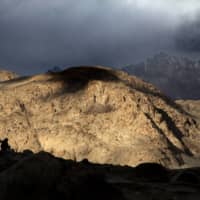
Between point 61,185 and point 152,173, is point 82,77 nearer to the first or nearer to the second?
point 152,173

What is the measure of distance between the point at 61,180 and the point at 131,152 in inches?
1159

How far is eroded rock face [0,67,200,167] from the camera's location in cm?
4238

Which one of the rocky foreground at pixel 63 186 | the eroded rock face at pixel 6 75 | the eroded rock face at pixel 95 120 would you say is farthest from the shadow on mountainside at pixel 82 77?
the rocky foreground at pixel 63 186

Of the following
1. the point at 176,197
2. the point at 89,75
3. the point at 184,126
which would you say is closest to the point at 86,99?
the point at 89,75

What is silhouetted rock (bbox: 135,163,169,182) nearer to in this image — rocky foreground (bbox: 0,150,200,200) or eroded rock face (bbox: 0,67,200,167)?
rocky foreground (bbox: 0,150,200,200)

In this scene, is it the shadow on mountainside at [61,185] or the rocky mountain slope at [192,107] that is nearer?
the shadow on mountainside at [61,185]

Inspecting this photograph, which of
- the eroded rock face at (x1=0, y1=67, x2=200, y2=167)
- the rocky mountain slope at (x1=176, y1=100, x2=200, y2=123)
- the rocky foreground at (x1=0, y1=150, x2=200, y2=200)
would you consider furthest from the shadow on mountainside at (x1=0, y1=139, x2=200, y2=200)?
the rocky mountain slope at (x1=176, y1=100, x2=200, y2=123)

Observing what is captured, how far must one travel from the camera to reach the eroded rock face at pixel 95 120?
4238 cm

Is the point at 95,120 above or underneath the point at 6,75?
underneath

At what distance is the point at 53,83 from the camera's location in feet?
176

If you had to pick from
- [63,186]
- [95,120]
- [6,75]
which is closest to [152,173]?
[63,186]

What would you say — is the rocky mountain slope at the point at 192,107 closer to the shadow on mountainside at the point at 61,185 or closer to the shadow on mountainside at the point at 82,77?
the shadow on mountainside at the point at 82,77

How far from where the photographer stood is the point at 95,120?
152ft

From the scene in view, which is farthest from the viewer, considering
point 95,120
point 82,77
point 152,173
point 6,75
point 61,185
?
point 6,75
